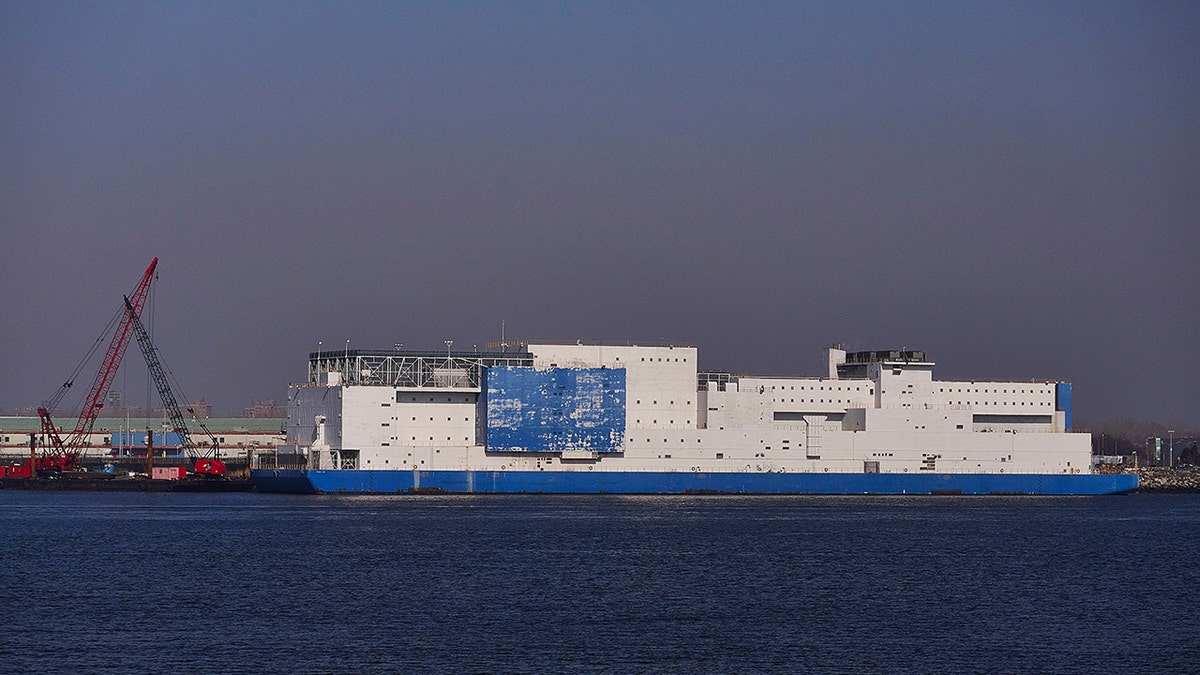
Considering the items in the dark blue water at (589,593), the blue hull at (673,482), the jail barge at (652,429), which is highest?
the jail barge at (652,429)

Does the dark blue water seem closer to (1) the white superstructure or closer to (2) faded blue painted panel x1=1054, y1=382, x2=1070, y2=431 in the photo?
(1) the white superstructure

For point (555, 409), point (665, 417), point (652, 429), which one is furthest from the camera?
point (665, 417)

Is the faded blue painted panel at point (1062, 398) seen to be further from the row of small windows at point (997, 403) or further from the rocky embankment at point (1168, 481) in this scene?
the rocky embankment at point (1168, 481)

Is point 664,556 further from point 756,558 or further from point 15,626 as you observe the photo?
point 15,626

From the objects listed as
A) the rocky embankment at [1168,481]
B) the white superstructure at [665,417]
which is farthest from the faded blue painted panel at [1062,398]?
the rocky embankment at [1168,481]

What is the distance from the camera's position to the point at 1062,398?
264ft

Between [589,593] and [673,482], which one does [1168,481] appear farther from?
[589,593]

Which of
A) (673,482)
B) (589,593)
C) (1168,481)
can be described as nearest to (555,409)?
(673,482)

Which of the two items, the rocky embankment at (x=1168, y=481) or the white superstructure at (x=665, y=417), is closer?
the white superstructure at (x=665, y=417)

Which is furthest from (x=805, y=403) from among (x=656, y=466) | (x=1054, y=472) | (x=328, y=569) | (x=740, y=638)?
(x=740, y=638)

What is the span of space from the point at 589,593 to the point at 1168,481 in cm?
7552

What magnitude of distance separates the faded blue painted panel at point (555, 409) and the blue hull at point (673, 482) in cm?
176

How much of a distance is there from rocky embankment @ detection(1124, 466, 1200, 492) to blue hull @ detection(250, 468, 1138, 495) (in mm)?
17913

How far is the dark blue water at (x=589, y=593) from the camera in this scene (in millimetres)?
26812
